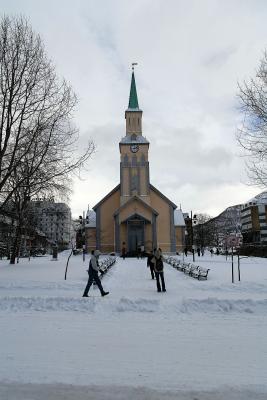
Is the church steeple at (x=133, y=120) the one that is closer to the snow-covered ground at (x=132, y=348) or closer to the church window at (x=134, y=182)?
the church window at (x=134, y=182)

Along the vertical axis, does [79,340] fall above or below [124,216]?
below

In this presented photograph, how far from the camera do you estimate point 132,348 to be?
275 inches

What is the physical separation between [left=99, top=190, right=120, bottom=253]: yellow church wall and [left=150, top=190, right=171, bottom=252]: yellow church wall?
544 centimetres

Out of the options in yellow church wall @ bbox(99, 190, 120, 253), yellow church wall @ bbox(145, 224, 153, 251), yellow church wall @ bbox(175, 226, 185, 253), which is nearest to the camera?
yellow church wall @ bbox(145, 224, 153, 251)

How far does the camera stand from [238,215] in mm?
144125

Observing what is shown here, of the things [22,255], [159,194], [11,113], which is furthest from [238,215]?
[11,113]

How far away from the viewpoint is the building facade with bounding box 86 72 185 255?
4919cm

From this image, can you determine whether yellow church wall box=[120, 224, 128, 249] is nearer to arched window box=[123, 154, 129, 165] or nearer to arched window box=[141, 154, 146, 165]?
arched window box=[123, 154, 129, 165]

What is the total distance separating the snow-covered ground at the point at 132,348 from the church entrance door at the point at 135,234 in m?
36.7

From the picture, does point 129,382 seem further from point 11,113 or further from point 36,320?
point 11,113

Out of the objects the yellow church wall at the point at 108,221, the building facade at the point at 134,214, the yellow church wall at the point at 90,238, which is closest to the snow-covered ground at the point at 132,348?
the building facade at the point at 134,214

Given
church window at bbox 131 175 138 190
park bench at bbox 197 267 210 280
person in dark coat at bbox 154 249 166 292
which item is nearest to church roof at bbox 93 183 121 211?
church window at bbox 131 175 138 190

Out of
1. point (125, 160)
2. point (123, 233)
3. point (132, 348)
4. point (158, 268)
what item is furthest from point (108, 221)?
point (132, 348)

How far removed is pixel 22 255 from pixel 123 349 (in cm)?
4682
